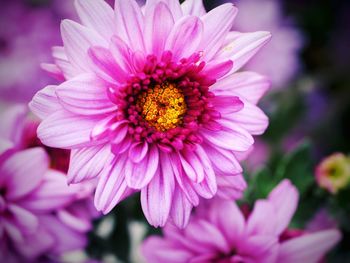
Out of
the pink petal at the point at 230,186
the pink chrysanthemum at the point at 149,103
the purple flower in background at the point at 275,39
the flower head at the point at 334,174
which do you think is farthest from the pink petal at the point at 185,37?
the purple flower in background at the point at 275,39

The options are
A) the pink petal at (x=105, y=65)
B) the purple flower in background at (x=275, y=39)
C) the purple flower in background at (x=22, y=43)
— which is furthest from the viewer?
the purple flower in background at (x=275, y=39)

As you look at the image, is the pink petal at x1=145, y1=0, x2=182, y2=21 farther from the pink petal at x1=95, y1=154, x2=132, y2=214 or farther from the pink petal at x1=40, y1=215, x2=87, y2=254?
the pink petal at x1=40, y1=215, x2=87, y2=254

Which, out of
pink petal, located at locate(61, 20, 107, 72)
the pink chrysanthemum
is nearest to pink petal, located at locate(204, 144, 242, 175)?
the pink chrysanthemum

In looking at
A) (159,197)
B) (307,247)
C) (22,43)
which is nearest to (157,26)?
(159,197)

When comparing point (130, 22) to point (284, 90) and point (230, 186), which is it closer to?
point (230, 186)

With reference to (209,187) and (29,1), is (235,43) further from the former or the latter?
(29,1)

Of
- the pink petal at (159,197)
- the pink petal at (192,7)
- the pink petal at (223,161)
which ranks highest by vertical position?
the pink petal at (192,7)

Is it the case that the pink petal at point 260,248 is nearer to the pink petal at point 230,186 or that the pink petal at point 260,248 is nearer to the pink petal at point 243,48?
the pink petal at point 230,186
